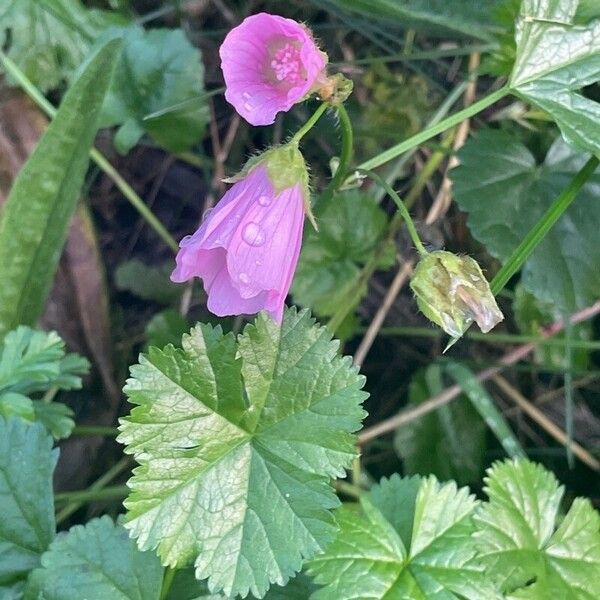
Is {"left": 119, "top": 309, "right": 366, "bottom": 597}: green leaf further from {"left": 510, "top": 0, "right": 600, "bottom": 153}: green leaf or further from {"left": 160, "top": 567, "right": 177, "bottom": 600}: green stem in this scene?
{"left": 510, "top": 0, "right": 600, "bottom": 153}: green leaf

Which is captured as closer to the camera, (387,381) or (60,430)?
(60,430)

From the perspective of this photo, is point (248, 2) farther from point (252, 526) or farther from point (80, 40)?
point (252, 526)

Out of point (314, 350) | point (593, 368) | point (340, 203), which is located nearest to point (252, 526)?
point (314, 350)

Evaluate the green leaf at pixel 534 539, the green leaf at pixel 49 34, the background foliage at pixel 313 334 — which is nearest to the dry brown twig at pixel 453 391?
the background foliage at pixel 313 334

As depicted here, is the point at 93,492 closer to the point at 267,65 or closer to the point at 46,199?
the point at 46,199

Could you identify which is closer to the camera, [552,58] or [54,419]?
[552,58]

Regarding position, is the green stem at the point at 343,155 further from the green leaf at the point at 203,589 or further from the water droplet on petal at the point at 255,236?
the green leaf at the point at 203,589

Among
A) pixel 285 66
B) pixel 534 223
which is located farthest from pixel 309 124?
→ pixel 534 223
